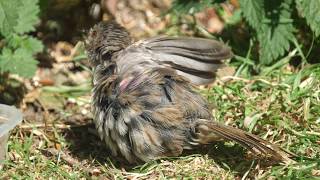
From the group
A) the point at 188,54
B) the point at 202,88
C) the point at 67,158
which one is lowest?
the point at 67,158

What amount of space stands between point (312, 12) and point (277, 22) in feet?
1.11

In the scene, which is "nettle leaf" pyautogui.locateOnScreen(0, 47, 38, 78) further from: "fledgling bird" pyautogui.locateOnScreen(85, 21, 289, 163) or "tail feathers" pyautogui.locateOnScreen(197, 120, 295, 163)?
"tail feathers" pyautogui.locateOnScreen(197, 120, 295, 163)

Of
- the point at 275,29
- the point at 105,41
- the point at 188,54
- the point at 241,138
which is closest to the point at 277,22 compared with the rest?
the point at 275,29

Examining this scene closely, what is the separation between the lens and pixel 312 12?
15.1ft

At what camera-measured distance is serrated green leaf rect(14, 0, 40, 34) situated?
491 centimetres

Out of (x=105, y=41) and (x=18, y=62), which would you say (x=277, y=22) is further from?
(x=18, y=62)

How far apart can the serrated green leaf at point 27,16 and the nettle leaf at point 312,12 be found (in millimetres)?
1710

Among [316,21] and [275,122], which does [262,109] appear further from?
[316,21]

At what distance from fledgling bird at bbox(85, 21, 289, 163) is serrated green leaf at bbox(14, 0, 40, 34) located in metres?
0.67

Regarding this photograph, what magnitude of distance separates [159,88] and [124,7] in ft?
7.24

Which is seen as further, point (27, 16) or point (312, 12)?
point (27, 16)

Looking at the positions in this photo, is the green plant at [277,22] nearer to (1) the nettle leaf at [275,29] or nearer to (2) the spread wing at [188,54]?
(1) the nettle leaf at [275,29]

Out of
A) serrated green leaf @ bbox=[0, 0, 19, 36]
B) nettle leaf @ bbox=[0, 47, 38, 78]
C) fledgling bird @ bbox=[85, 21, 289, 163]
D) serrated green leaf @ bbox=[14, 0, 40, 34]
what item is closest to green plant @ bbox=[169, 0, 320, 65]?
fledgling bird @ bbox=[85, 21, 289, 163]

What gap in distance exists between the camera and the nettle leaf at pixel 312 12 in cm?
459
